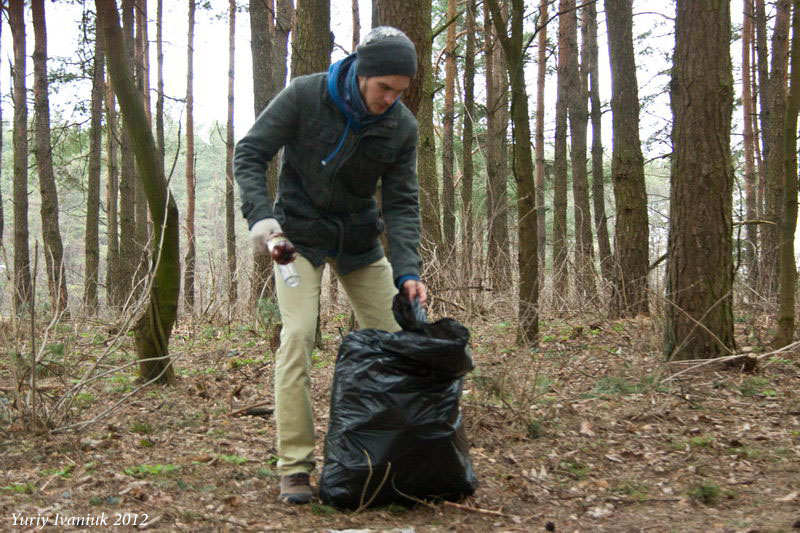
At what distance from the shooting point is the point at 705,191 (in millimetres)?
5176

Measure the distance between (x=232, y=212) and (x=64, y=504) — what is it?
13174mm

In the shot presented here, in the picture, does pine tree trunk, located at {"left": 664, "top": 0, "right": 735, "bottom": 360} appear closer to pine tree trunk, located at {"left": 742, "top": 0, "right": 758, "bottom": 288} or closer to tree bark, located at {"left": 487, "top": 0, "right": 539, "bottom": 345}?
tree bark, located at {"left": 487, "top": 0, "right": 539, "bottom": 345}

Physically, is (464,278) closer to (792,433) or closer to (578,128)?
(792,433)

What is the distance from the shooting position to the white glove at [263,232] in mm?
2854

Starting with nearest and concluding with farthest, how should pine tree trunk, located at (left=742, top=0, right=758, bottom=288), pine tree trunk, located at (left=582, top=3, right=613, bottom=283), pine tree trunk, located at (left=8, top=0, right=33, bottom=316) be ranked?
pine tree trunk, located at (left=8, top=0, right=33, bottom=316) → pine tree trunk, located at (left=582, top=3, right=613, bottom=283) → pine tree trunk, located at (left=742, top=0, right=758, bottom=288)

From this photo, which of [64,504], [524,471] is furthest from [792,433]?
[64,504]

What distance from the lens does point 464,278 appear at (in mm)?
5434

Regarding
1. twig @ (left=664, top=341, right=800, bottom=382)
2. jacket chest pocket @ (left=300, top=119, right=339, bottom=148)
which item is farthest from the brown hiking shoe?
twig @ (left=664, top=341, right=800, bottom=382)

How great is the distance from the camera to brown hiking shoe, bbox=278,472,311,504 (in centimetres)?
298

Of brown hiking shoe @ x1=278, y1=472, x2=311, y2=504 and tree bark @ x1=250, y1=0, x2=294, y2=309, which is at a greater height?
tree bark @ x1=250, y1=0, x2=294, y2=309

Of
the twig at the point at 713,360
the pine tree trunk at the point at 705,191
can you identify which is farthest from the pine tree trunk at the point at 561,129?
the twig at the point at 713,360

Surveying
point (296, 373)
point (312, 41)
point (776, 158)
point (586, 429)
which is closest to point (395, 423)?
point (296, 373)

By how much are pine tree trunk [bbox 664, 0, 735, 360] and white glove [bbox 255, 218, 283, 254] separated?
3428 mm

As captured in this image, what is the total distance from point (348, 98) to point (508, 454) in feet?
6.92
